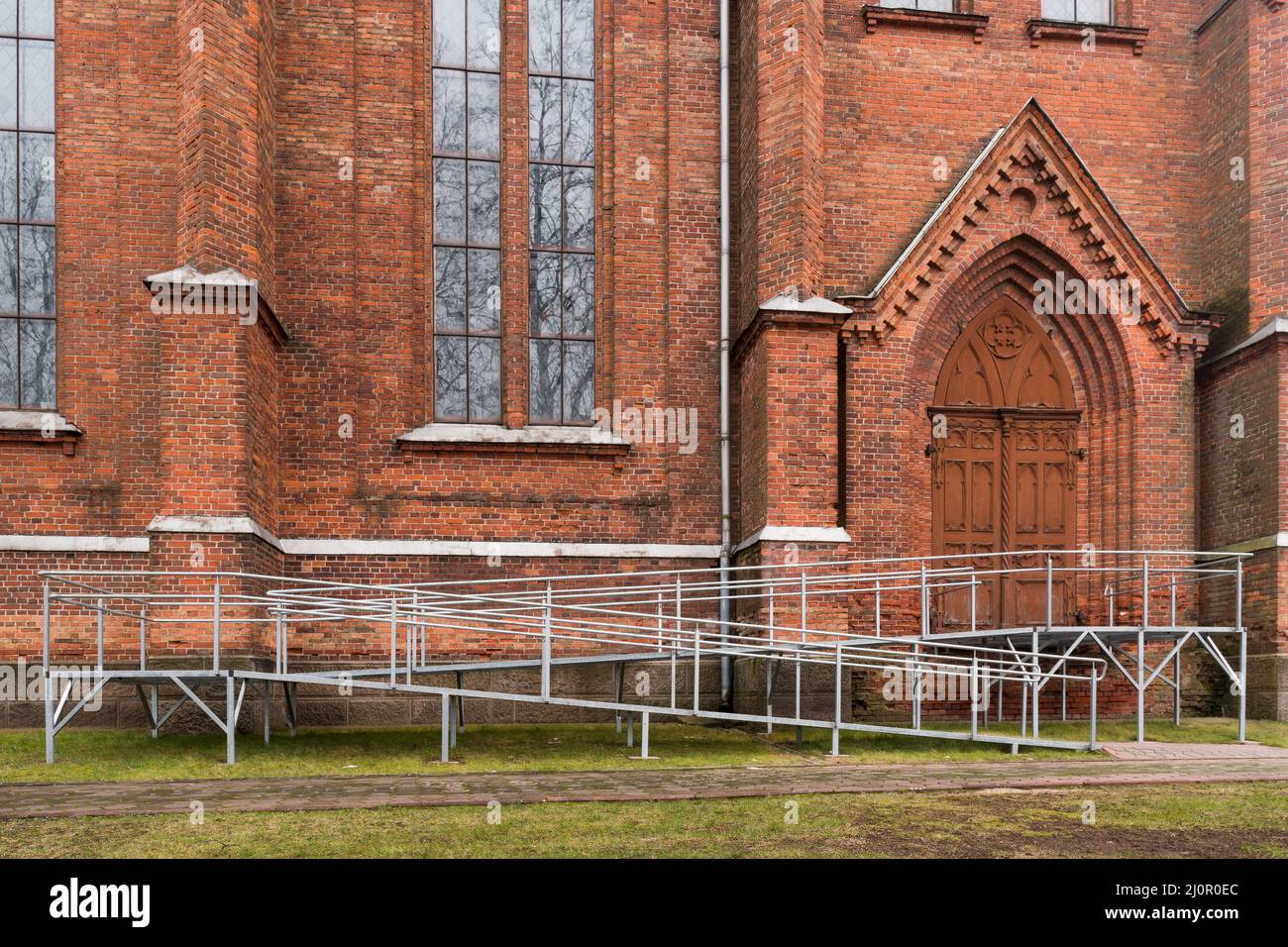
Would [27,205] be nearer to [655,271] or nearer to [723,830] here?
[655,271]

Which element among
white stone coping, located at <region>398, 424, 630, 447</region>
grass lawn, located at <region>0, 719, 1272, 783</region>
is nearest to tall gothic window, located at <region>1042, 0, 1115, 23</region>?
white stone coping, located at <region>398, 424, 630, 447</region>

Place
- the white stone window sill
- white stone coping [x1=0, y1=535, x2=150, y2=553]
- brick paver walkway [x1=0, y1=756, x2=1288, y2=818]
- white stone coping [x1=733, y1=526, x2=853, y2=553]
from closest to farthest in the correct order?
1. brick paver walkway [x1=0, y1=756, x2=1288, y2=818]
2. white stone coping [x1=0, y1=535, x2=150, y2=553]
3. the white stone window sill
4. white stone coping [x1=733, y1=526, x2=853, y2=553]

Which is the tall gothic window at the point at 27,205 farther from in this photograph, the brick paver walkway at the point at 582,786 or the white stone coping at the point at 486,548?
the brick paver walkway at the point at 582,786

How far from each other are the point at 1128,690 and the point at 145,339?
→ 36.4 feet

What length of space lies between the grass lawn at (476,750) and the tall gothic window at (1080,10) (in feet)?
27.2

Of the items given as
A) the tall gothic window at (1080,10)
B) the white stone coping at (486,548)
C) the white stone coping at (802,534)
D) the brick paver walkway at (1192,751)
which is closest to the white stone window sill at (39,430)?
the white stone coping at (486,548)

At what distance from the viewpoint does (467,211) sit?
45.2 feet

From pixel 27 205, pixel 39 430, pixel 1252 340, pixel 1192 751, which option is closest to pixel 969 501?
pixel 1252 340

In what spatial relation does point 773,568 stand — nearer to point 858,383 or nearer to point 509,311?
point 858,383

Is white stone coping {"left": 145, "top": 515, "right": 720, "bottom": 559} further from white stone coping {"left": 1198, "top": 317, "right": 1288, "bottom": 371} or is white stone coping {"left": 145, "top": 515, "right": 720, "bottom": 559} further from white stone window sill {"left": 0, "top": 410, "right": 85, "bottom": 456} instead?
white stone coping {"left": 1198, "top": 317, "right": 1288, "bottom": 371}

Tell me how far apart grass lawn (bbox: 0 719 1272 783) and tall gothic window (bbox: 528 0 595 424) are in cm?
374

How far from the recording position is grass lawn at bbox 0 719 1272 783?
32.6ft

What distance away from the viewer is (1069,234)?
14117mm

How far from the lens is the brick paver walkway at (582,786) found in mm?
7965
